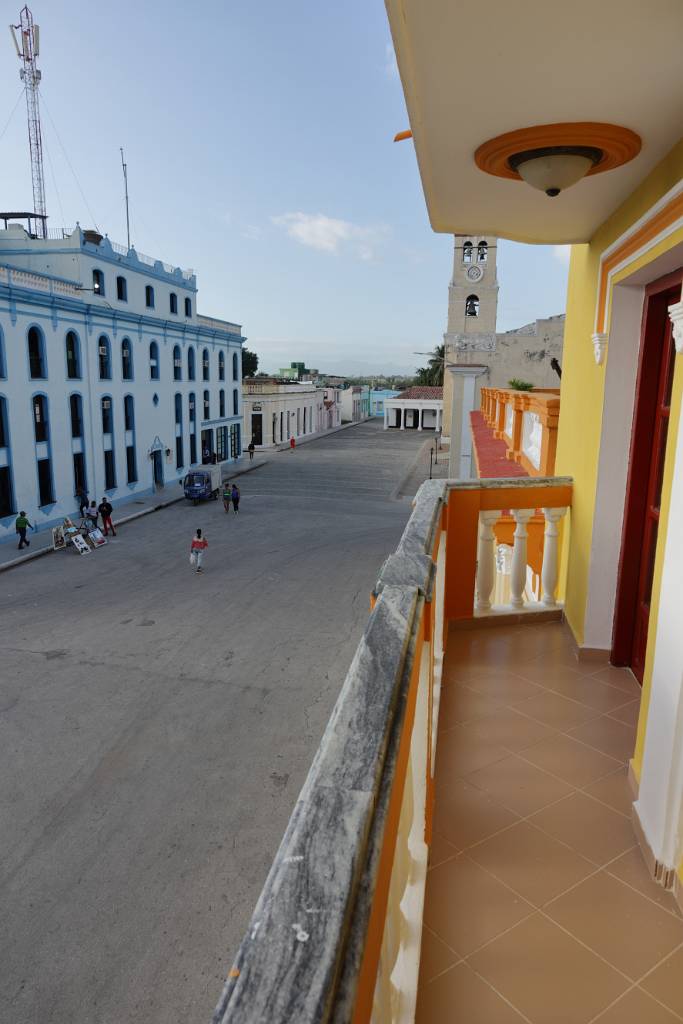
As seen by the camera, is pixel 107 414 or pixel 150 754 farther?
pixel 107 414

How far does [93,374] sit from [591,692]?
24.9m

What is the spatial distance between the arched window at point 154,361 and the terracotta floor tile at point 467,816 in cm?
2981

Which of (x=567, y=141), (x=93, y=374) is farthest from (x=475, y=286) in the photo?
(x=567, y=141)

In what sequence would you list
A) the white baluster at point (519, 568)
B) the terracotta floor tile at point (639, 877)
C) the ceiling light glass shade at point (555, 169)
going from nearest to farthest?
the terracotta floor tile at point (639, 877) → the ceiling light glass shade at point (555, 169) → the white baluster at point (519, 568)

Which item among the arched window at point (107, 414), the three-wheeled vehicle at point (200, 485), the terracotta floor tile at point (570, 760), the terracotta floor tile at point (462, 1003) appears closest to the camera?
the terracotta floor tile at point (462, 1003)

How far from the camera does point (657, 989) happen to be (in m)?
2.23

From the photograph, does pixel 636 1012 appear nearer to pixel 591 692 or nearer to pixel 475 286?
pixel 591 692

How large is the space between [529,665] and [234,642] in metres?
8.98

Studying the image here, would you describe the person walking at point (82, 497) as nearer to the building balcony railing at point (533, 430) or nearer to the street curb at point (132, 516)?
the street curb at point (132, 516)

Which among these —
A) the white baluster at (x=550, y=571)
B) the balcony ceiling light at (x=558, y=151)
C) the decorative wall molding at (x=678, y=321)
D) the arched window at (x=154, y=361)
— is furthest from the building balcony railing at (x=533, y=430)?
the arched window at (x=154, y=361)

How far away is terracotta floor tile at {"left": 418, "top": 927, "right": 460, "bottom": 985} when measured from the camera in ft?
7.47

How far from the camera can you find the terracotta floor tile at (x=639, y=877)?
8.50 feet

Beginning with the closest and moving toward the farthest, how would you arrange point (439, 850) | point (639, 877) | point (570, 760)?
point (639, 877) → point (439, 850) → point (570, 760)

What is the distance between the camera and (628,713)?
13.0 ft
